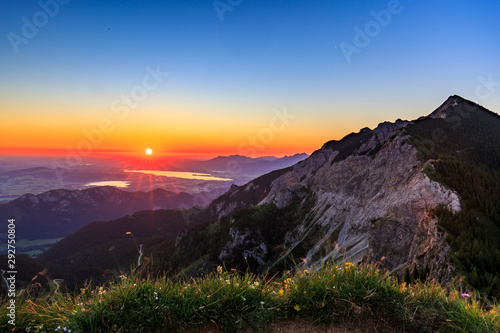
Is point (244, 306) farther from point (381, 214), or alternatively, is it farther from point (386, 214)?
point (381, 214)

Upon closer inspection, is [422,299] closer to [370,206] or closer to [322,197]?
[370,206]

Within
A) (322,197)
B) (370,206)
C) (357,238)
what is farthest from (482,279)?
(322,197)

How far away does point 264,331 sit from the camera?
5.33m

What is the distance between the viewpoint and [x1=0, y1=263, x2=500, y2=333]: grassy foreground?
4988 millimetres

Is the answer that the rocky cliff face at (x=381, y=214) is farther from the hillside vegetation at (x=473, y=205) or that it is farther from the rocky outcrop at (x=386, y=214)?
the hillside vegetation at (x=473, y=205)

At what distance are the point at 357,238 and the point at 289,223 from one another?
6376 cm

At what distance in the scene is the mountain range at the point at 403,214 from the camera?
69.7 feet

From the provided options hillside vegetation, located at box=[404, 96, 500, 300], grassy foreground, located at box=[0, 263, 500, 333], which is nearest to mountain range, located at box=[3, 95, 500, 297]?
hillside vegetation, located at box=[404, 96, 500, 300]

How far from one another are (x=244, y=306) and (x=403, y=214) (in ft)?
135

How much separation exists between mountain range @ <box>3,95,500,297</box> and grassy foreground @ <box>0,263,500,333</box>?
2.57ft

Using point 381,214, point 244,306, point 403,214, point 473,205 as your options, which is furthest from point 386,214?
point 244,306

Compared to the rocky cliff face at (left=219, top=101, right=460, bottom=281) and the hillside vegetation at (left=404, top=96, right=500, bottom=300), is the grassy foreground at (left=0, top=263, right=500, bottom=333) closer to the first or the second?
the rocky cliff face at (left=219, top=101, right=460, bottom=281)

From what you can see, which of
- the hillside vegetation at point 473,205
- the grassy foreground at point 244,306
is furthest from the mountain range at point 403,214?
the grassy foreground at point 244,306

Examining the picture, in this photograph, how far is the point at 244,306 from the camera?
558 cm
